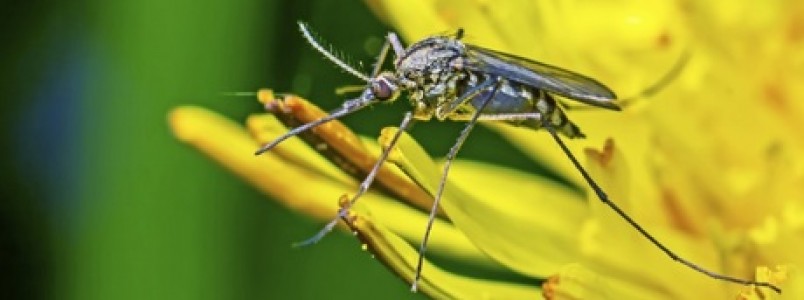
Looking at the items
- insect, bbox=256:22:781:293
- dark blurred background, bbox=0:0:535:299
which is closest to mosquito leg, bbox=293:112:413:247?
insect, bbox=256:22:781:293

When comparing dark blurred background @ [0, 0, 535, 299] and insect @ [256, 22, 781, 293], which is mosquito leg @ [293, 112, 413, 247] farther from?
dark blurred background @ [0, 0, 535, 299]

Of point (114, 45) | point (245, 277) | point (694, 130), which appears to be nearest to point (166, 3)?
point (114, 45)

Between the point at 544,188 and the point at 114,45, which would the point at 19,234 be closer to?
the point at 114,45

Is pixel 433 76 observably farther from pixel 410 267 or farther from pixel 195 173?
pixel 195 173

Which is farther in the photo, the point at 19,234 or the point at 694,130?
the point at 19,234

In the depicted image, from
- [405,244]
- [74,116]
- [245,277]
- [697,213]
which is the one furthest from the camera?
[74,116]

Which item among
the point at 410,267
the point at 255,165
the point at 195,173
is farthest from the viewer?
the point at 195,173

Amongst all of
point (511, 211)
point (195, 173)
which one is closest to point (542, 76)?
point (511, 211)

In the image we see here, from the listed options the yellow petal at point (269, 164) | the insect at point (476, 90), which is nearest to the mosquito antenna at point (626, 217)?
the insect at point (476, 90)
